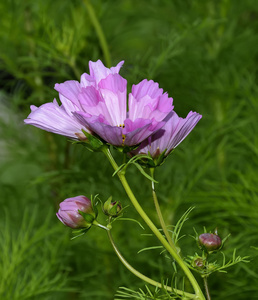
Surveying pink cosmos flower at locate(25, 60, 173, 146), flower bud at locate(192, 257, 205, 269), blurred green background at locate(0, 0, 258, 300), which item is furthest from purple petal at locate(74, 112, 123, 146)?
blurred green background at locate(0, 0, 258, 300)

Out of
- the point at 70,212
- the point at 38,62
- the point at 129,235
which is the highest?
the point at 70,212

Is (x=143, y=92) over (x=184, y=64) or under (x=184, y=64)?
over

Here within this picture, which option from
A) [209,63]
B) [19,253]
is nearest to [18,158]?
[19,253]

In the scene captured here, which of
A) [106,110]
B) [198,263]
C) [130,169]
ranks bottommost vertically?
[130,169]

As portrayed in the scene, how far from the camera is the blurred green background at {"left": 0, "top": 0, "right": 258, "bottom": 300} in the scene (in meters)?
0.76

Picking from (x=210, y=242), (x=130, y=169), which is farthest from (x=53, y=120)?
(x=130, y=169)

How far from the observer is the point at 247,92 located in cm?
89

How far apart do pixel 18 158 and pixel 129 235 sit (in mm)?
303

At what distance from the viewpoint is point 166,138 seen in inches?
13.2

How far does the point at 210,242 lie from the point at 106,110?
120mm

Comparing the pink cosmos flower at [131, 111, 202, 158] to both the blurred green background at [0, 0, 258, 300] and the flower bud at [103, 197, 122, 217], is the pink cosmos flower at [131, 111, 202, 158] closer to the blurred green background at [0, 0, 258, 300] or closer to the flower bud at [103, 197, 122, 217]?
the flower bud at [103, 197, 122, 217]

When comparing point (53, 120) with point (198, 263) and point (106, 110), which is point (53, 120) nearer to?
point (106, 110)

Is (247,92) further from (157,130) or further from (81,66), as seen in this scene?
(157,130)

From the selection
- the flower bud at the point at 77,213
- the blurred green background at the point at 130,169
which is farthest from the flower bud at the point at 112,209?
the blurred green background at the point at 130,169
